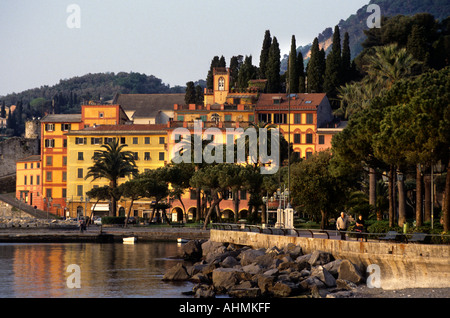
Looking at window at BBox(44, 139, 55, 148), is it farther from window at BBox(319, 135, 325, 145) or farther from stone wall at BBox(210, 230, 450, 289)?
stone wall at BBox(210, 230, 450, 289)

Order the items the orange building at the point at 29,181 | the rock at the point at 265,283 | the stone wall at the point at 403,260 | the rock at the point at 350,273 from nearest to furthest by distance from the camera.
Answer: the stone wall at the point at 403,260, the rock at the point at 350,273, the rock at the point at 265,283, the orange building at the point at 29,181

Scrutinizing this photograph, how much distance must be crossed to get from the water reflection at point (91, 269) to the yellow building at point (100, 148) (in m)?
41.1

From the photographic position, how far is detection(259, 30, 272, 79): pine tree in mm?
123750

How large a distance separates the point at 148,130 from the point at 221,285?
7902cm

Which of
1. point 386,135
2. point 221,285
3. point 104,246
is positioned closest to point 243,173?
point 104,246

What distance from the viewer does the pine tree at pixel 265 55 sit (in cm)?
12375

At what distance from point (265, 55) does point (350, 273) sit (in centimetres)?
9292

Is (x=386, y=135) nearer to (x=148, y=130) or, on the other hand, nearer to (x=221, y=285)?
(x=221, y=285)

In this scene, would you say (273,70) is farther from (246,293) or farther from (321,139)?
(246,293)

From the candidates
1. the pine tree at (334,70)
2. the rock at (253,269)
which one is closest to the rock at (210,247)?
the rock at (253,269)

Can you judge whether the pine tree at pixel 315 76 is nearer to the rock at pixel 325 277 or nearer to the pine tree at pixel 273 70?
the pine tree at pixel 273 70

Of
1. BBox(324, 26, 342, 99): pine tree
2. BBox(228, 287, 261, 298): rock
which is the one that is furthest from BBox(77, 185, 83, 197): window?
BBox(228, 287, 261, 298): rock

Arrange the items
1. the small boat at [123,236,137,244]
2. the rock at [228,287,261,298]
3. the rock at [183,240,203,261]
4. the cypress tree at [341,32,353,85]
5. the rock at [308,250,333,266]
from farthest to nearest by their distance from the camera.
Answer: the cypress tree at [341,32,353,85], the small boat at [123,236,137,244], the rock at [183,240,203,261], the rock at [308,250,333,266], the rock at [228,287,261,298]

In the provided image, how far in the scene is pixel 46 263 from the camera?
5331 cm
